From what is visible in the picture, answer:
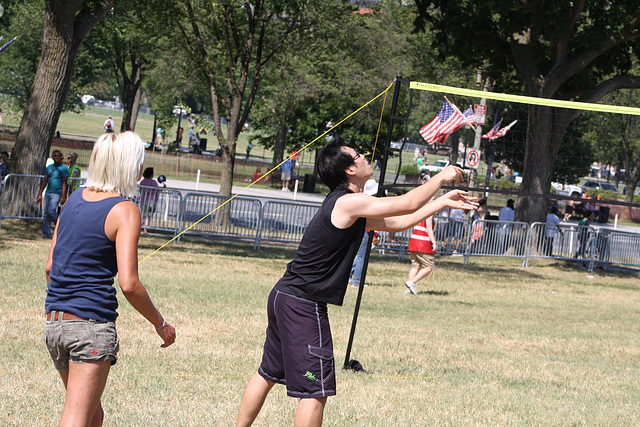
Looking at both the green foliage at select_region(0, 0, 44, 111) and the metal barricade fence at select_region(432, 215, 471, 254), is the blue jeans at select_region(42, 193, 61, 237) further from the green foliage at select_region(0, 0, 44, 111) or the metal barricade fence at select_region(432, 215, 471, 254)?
the green foliage at select_region(0, 0, 44, 111)

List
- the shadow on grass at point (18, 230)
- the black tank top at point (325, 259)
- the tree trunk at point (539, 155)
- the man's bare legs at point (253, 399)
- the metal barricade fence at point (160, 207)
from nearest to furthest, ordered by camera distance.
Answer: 1. the black tank top at point (325, 259)
2. the man's bare legs at point (253, 399)
3. the shadow on grass at point (18, 230)
4. the metal barricade fence at point (160, 207)
5. the tree trunk at point (539, 155)

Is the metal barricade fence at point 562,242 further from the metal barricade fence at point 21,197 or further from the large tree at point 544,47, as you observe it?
the metal barricade fence at point 21,197

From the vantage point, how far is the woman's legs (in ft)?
10.3

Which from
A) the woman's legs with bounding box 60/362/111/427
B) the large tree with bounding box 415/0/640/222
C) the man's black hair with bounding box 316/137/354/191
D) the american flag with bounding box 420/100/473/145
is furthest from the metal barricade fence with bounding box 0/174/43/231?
the woman's legs with bounding box 60/362/111/427

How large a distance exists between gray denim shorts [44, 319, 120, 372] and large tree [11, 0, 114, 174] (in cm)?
1314

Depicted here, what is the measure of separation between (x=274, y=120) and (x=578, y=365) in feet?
98.0

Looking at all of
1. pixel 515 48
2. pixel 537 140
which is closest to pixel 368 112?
pixel 515 48

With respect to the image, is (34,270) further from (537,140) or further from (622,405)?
(537,140)

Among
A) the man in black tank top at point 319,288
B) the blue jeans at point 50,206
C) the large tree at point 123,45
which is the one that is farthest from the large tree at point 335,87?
the man in black tank top at point 319,288

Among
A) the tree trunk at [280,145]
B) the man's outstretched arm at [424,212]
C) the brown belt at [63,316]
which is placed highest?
the tree trunk at [280,145]

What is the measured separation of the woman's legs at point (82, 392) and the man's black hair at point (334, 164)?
174 cm

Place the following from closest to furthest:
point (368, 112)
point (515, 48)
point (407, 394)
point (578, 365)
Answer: point (407, 394) → point (578, 365) → point (515, 48) → point (368, 112)

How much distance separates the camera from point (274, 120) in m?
36.6

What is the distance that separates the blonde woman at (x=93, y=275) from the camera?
125 inches
